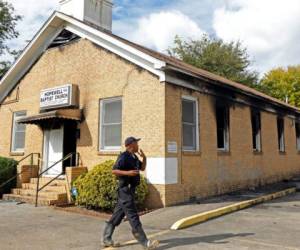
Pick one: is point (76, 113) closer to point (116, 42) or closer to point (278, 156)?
point (116, 42)

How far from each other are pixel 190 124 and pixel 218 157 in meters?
1.91

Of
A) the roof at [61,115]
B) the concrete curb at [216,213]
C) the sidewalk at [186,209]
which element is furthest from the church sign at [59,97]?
the concrete curb at [216,213]

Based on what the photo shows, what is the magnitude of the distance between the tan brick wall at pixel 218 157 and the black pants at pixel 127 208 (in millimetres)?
3962

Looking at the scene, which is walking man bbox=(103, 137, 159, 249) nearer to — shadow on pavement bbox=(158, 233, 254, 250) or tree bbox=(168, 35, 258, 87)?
shadow on pavement bbox=(158, 233, 254, 250)

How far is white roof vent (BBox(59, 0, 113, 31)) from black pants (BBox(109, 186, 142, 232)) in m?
10.4

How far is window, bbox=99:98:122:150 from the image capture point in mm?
11266

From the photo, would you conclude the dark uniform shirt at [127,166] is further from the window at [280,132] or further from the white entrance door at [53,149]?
the window at [280,132]

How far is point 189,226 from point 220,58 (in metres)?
29.7

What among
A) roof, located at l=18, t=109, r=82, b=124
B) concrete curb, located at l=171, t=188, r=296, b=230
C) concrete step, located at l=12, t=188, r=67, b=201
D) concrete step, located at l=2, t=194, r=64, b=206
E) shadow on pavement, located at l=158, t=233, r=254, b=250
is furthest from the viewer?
roof, located at l=18, t=109, r=82, b=124

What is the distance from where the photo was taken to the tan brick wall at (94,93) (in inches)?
400

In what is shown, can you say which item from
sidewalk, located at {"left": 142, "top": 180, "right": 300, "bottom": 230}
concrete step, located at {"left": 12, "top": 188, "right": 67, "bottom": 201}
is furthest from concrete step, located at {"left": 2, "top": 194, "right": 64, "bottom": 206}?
sidewalk, located at {"left": 142, "top": 180, "right": 300, "bottom": 230}

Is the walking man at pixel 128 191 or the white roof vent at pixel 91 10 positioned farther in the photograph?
the white roof vent at pixel 91 10

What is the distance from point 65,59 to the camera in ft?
44.4

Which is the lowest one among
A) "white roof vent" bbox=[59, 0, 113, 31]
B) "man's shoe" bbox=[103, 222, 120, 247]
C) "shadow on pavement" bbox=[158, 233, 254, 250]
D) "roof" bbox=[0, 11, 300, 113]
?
"shadow on pavement" bbox=[158, 233, 254, 250]
